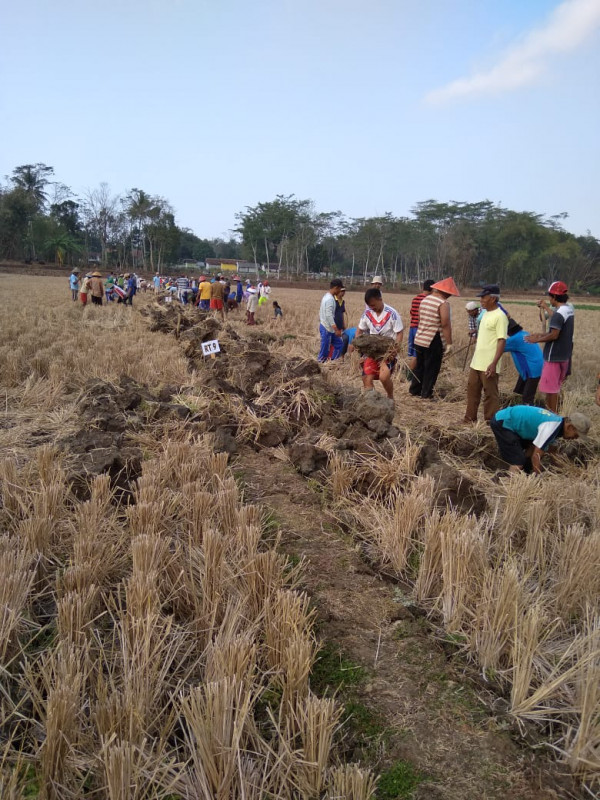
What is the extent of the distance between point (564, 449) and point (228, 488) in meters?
3.51

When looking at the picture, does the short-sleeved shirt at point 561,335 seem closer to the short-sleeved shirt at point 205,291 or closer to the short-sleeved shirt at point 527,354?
the short-sleeved shirt at point 527,354

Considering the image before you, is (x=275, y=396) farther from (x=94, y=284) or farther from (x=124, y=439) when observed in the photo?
(x=94, y=284)

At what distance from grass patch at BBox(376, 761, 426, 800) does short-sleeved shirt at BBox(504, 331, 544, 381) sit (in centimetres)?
557

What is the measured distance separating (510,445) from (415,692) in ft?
10.2

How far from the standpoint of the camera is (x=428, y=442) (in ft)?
16.6

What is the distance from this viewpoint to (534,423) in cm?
462

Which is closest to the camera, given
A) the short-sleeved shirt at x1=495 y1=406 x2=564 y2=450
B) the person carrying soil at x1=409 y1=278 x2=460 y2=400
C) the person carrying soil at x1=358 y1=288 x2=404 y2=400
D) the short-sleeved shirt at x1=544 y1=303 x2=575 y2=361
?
the short-sleeved shirt at x1=495 y1=406 x2=564 y2=450

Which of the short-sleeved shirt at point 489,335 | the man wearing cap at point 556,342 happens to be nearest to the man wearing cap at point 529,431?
the short-sleeved shirt at point 489,335

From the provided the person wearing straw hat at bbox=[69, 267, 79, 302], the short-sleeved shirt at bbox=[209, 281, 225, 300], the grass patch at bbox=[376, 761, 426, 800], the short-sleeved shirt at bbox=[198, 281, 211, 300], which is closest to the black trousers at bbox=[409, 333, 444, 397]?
the grass patch at bbox=[376, 761, 426, 800]

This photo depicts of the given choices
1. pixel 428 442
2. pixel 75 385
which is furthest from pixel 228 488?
pixel 75 385

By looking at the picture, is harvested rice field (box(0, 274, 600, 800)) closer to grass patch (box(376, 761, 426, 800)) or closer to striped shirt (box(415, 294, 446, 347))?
grass patch (box(376, 761, 426, 800))

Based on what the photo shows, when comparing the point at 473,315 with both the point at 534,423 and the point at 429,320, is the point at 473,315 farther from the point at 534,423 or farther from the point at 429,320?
the point at 534,423

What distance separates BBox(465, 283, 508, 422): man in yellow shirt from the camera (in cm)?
585

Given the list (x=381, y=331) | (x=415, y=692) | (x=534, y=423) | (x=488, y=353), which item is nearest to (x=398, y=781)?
(x=415, y=692)
